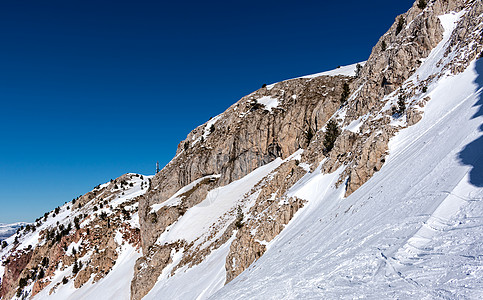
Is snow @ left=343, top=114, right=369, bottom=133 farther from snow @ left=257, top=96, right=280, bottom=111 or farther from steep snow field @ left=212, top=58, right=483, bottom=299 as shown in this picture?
snow @ left=257, top=96, right=280, bottom=111

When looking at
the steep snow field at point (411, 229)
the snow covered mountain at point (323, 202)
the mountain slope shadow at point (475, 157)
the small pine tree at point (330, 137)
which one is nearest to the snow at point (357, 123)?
the snow covered mountain at point (323, 202)

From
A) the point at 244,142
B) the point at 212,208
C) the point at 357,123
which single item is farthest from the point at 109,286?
the point at 357,123

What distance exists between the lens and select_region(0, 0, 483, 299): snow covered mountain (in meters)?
10.1

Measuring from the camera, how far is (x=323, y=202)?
26.9 meters

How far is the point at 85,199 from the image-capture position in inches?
4776

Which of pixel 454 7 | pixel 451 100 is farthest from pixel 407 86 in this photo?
pixel 454 7

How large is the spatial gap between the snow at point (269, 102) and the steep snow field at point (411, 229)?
48630mm

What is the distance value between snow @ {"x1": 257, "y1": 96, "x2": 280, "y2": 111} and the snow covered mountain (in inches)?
21.2

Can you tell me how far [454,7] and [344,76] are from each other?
3589 cm

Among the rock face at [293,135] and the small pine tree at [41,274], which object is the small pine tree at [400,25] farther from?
the small pine tree at [41,274]

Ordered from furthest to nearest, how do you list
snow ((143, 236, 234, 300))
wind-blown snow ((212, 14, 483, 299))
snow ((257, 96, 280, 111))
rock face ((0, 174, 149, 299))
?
snow ((257, 96, 280, 111)) < rock face ((0, 174, 149, 299)) < snow ((143, 236, 234, 300)) < wind-blown snow ((212, 14, 483, 299))

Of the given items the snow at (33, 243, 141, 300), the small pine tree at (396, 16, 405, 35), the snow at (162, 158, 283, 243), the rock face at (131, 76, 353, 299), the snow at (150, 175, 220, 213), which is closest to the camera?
the small pine tree at (396, 16, 405, 35)

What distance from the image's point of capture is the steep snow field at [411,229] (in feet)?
26.0

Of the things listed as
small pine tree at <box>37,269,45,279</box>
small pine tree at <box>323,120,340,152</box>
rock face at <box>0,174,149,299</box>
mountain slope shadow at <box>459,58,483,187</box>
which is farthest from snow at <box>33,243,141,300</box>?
mountain slope shadow at <box>459,58,483,187</box>
